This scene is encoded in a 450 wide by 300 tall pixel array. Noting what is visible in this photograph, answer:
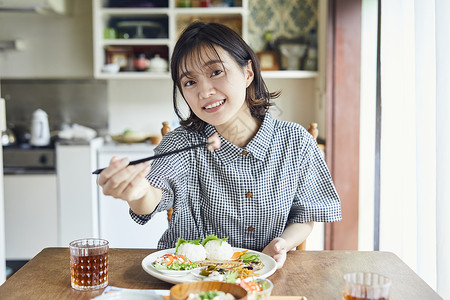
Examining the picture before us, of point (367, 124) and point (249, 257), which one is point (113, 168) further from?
point (367, 124)

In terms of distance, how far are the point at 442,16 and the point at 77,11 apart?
3.00m

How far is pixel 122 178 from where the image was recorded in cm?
102

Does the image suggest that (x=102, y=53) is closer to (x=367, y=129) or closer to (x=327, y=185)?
(x=367, y=129)

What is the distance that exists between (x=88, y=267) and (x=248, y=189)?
0.57 m

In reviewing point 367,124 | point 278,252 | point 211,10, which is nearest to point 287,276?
point 278,252

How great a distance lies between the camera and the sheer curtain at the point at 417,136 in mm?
1510

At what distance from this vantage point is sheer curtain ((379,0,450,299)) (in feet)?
4.95

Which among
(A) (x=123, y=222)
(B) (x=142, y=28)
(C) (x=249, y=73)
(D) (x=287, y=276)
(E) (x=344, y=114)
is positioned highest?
(B) (x=142, y=28)

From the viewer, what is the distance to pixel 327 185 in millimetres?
1527

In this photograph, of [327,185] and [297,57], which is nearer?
[327,185]

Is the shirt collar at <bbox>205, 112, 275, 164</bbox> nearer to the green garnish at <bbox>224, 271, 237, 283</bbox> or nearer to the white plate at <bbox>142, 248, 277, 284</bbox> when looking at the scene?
the white plate at <bbox>142, 248, 277, 284</bbox>

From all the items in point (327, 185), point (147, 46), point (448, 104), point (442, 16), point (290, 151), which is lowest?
point (327, 185)

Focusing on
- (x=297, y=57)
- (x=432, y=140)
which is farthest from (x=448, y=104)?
(x=297, y=57)

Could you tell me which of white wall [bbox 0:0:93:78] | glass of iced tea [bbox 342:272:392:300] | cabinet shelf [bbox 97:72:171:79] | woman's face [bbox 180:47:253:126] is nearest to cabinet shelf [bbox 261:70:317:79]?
cabinet shelf [bbox 97:72:171:79]
